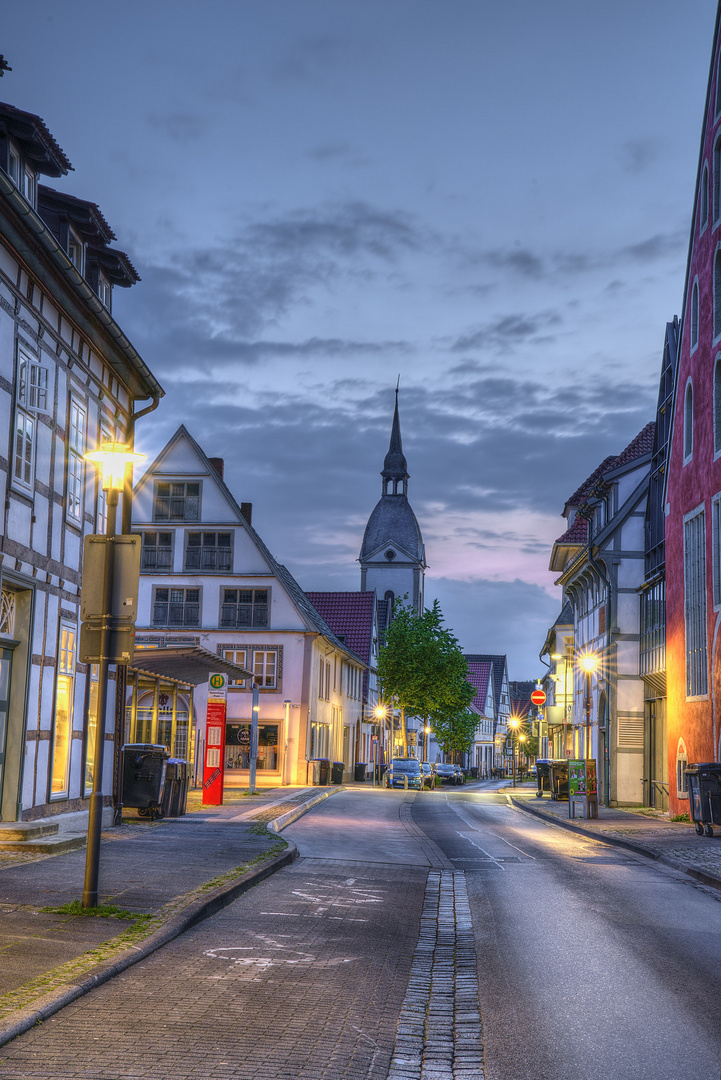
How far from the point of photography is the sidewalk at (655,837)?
56.6 feet

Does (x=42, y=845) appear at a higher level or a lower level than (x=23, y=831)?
lower

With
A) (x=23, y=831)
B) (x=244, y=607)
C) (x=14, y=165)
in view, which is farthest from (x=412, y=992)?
(x=244, y=607)

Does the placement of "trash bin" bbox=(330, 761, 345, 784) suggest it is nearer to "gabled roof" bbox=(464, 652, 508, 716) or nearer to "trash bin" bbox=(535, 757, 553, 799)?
"trash bin" bbox=(535, 757, 553, 799)

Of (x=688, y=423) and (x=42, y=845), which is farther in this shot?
(x=688, y=423)

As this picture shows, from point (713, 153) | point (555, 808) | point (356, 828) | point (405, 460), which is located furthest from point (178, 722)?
point (405, 460)

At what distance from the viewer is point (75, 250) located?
1872cm

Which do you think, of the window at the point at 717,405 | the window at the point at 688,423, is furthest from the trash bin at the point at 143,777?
the window at the point at 688,423

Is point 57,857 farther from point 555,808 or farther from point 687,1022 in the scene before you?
point 555,808

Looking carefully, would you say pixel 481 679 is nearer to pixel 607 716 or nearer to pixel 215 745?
pixel 607 716

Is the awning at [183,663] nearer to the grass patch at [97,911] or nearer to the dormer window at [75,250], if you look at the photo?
the dormer window at [75,250]

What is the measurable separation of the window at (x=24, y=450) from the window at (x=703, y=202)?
707 inches

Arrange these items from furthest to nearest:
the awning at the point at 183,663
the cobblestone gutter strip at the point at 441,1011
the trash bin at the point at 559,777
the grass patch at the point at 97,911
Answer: the trash bin at the point at 559,777, the awning at the point at 183,663, the grass patch at the point at 97,911, the cobblestone gutter strip at the point at 441,1011

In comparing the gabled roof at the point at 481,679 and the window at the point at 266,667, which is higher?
the gabled roof at the point at 481,679

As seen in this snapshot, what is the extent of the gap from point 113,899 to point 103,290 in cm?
1276
